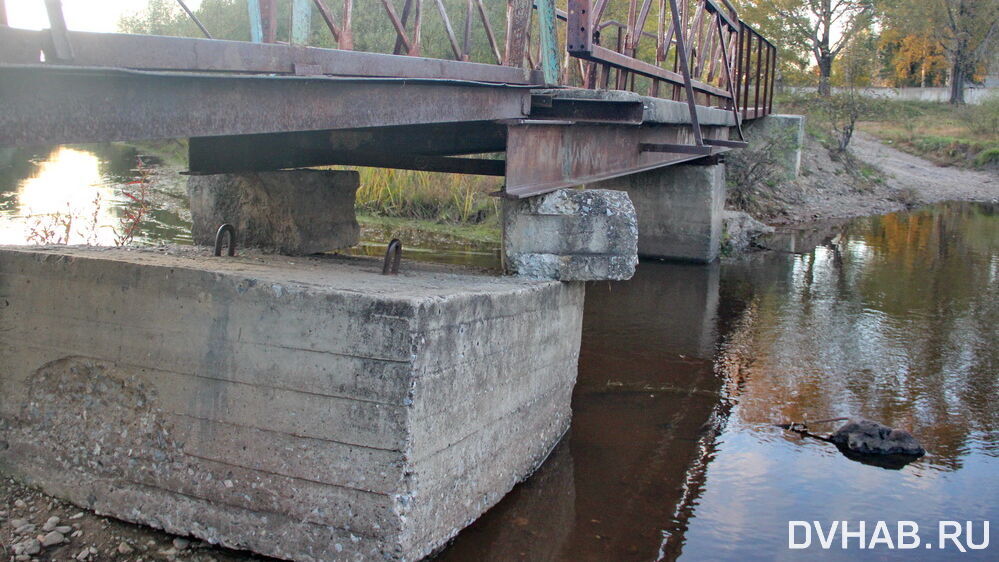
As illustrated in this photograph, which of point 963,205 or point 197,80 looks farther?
point 963,205

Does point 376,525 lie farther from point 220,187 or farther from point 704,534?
point 220,187

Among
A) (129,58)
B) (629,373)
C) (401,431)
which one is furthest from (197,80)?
(629,373)

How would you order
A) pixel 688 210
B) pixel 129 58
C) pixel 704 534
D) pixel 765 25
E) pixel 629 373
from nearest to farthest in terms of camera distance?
pixel 129 58, pixel 704 534, pixel 629 373, pixel 688 210, pixel 765 25

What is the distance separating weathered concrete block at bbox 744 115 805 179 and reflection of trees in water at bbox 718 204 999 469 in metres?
5.27

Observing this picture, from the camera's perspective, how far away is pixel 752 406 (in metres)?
7.70

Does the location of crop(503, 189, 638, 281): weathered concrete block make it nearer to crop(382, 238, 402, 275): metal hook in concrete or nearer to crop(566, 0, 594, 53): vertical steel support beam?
crop(382, 238, 402, 275): metal hook in concrete

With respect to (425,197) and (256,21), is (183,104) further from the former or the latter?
(425,197)

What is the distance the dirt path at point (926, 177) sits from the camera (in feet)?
88.6

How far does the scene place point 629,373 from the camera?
8.47 metres

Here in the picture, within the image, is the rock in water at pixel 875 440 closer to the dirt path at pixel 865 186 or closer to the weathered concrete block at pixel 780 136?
the dirt path at pixel 865 186

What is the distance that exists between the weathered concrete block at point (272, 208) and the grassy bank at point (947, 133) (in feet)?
96.9

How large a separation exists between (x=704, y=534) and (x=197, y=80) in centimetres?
376

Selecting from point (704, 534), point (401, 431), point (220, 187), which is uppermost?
point (220, 187)

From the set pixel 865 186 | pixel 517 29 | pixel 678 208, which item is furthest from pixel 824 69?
pixel 517 29
